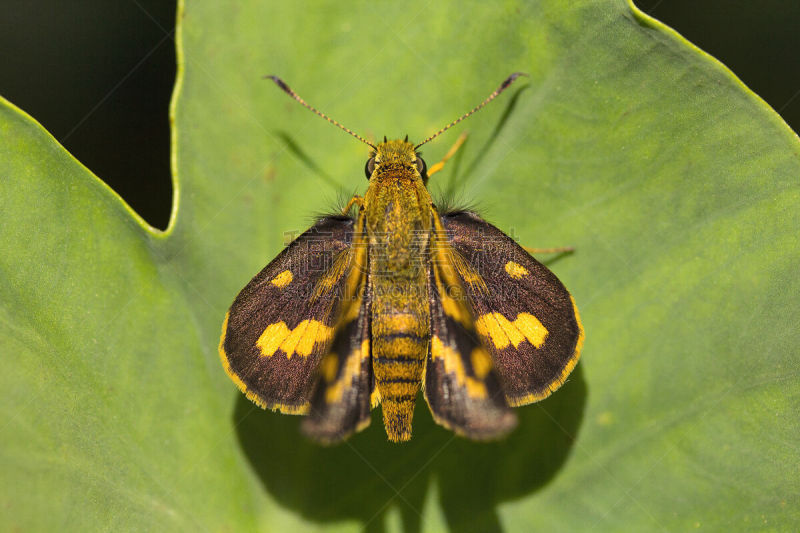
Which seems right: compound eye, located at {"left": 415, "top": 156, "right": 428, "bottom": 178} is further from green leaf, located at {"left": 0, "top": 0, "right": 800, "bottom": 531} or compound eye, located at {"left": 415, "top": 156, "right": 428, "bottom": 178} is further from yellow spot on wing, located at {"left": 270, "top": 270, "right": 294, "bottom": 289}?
yellow spot on wing, located at {"left": 270, "top": 270, "right": 294, "bottom": 289}

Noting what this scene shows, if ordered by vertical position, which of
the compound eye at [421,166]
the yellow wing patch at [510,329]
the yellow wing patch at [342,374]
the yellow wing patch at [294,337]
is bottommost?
the yellow wing patch at [294,337]

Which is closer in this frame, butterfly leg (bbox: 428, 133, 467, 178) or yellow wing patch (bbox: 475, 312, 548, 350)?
yellow wing patch (bbox: 475, 312, 548, 350)

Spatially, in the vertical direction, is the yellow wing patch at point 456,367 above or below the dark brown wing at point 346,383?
above

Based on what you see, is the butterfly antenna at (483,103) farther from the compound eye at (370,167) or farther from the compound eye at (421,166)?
the compound eye at (370,167)

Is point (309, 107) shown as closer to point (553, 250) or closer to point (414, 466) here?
point (553, 250)

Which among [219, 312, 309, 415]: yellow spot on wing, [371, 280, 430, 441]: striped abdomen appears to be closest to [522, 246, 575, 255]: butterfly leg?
[371, 280, 430, 441]: striped abdomen

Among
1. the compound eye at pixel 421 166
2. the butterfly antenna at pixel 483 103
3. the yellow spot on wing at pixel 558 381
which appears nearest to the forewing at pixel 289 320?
the compound eye at pixel 421 166

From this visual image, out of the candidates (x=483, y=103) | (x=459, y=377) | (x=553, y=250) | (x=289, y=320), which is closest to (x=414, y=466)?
(x=459, y=377)

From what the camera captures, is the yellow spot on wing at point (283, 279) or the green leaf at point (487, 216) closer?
the green leaf at point (487, 216)
